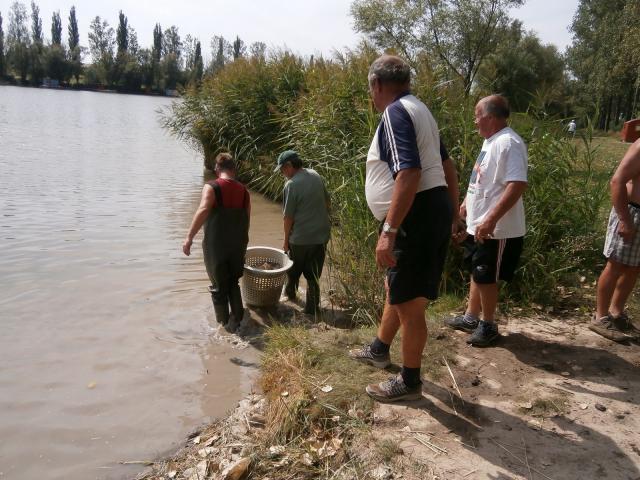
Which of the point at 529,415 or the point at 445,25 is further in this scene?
the point at 445,25

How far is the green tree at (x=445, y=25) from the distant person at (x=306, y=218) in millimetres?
18884

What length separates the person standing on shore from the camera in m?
2.75

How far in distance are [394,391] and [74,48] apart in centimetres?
10873

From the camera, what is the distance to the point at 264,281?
5703 mm

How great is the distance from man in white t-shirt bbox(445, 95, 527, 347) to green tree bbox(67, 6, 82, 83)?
96807 millimetres

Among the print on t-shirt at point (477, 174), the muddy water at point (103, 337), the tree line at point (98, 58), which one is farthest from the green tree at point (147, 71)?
the print on t-shirt at point (477, 174)

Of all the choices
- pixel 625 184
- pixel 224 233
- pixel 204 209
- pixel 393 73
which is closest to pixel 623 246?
pixel 625 184

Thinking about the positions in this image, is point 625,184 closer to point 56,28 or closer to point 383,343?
point 383,343

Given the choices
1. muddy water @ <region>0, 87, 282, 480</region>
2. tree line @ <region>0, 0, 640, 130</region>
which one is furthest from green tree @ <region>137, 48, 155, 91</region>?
muddy water @ <region>0, 87, 282, 480</region>

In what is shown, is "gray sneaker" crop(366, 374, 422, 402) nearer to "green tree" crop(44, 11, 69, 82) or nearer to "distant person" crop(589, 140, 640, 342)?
"distant person" crop(589, 140, 640, 342)

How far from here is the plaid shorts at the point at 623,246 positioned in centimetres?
407

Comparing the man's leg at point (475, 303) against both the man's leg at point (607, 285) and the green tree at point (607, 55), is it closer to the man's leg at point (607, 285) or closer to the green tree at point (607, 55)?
the man's leg at point (607, 285)

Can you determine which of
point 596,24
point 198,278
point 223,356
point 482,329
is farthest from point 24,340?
point 596,24

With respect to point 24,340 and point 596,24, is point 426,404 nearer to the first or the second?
point 24,340
